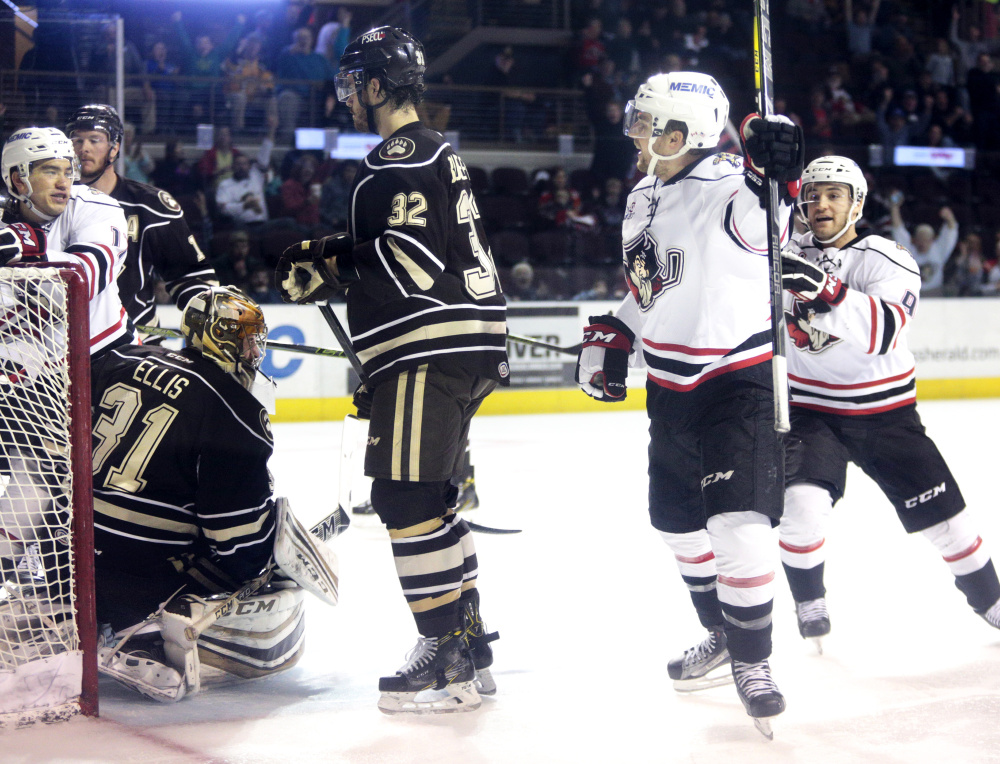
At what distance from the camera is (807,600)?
2.49 m

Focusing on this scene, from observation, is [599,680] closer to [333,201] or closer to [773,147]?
[773,147]

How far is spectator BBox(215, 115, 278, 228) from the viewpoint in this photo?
24.5ft

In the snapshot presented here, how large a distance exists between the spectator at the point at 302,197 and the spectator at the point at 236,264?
73 cm

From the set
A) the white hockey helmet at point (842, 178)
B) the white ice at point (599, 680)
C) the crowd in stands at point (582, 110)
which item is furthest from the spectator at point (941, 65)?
the white hockey helmet at point (842, 178)

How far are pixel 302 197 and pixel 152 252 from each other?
477 cm

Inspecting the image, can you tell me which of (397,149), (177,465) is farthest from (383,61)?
(177,465)

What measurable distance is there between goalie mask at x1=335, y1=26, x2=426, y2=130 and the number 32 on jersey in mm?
243

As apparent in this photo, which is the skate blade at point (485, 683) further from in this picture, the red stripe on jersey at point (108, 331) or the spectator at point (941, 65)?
the spectator at point (941, 65)

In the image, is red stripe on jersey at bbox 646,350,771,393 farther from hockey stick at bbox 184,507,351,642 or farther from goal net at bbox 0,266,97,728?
goal net at bbox 0,266,97,728

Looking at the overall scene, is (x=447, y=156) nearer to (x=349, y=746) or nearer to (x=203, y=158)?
(x=349, y=746)

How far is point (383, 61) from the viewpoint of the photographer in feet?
6.71

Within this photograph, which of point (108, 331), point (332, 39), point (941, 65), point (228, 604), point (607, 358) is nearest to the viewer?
point (228, 604)

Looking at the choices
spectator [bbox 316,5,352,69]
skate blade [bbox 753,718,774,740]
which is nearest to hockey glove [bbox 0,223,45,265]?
skate blade [bbox 753,718,774,740]

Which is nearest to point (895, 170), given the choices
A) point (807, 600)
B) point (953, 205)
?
point (953, 205)
